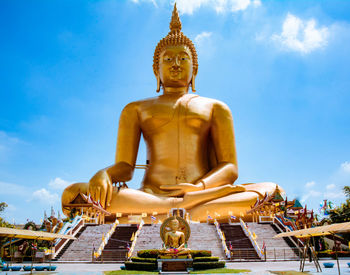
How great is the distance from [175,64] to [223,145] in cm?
420

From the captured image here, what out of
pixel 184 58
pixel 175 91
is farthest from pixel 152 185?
pixel 184 58

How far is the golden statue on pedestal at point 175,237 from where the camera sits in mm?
8164

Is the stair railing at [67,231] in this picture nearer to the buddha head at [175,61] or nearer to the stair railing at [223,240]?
the stair railing at [223,240]

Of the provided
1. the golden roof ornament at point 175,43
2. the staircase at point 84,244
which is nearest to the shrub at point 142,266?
the staircase at point 84,244

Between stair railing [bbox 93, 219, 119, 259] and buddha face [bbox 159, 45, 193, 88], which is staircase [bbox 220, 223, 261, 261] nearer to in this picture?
stair railing [bbox 93, 219, 119, 259]

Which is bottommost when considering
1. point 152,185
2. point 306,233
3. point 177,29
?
point 306,233

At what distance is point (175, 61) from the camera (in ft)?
55.1

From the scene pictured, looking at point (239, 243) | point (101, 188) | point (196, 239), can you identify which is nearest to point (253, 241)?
point (239, 243)

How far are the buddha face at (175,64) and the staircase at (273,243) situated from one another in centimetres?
747

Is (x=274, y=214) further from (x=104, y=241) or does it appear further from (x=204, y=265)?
(x=204, y=265)

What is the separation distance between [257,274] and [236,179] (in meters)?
9.32

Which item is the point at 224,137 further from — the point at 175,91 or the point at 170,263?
the point at 170,263

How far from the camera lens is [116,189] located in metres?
14.8

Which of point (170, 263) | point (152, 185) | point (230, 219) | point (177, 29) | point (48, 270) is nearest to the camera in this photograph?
point (170, 263)
